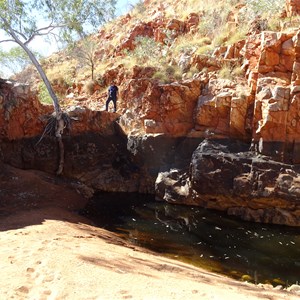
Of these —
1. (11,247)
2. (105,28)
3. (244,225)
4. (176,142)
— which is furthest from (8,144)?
(105,28)

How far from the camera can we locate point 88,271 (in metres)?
4.90

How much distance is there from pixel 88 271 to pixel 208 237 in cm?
459

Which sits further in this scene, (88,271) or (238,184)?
(238,184)

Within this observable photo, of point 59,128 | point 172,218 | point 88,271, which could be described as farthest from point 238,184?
point 59,128

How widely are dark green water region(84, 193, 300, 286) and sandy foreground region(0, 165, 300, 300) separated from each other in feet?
2.79

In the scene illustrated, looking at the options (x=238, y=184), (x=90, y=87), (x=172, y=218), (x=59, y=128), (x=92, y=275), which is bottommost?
(x=92, y=275)

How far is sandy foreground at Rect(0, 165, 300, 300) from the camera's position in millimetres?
4289

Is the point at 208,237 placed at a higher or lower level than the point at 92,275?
higher

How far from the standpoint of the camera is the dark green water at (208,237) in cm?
703

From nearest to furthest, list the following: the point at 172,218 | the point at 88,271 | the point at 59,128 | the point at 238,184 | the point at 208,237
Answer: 1. the point at 88,271
2. the point at 208,237
3. the point at 172,218
4. the point at 238,184
5. the point at 59,128

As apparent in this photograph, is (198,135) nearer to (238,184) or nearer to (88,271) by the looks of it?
(238,184)

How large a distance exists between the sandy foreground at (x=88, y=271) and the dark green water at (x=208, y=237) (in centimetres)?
85

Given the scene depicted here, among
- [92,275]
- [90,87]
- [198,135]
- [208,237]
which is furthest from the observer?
[90,87]

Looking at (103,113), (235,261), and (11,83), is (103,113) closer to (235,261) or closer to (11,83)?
(11,83)
